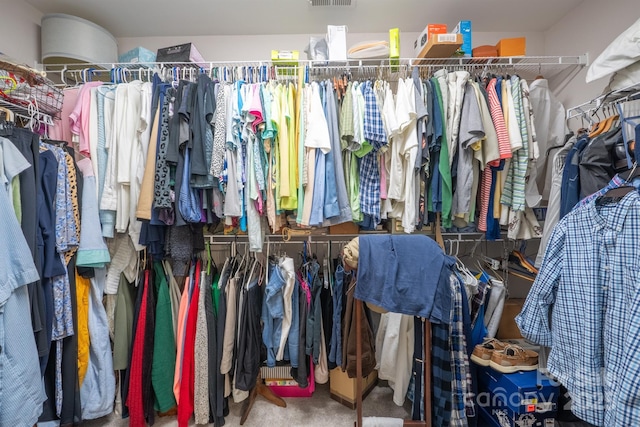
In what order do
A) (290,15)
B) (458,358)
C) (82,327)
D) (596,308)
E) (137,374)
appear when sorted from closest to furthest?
1. (596,308)
2. (458,358)
3. (82,327)
4. (137,374)
5. (290,15)

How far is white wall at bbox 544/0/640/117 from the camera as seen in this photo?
165cm

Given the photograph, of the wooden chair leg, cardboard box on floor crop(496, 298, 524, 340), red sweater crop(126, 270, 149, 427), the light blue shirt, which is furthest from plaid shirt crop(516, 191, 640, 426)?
the light blue shirt

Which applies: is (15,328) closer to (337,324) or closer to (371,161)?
(337,324)

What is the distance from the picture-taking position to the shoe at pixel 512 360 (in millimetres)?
1507

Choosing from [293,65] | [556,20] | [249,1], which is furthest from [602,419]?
[249,1]

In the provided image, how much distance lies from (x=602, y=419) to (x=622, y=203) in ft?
2.64

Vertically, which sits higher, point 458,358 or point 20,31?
point 20,31

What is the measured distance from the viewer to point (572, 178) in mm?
1369

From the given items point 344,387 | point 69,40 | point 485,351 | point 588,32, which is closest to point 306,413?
point 344,387

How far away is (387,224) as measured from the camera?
198cm

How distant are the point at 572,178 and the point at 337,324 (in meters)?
1.44

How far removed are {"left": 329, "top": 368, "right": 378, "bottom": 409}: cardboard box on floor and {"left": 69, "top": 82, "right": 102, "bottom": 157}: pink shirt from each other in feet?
6.89

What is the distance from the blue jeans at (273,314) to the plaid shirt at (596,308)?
1.28 metres

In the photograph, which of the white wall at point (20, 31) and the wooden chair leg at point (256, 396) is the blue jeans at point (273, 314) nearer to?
the wooden chair leg at point (256, 396)
